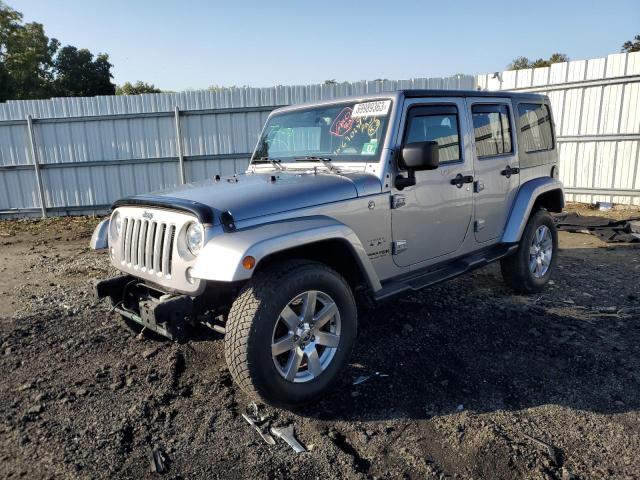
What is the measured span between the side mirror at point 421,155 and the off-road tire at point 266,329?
102 centimetres

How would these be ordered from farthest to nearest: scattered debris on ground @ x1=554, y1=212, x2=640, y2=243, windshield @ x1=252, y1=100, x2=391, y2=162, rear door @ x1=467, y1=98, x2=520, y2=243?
scattered debris on ground @ x1=554, y1=212, x2=640, y2=243, rear door @ x1=467, y1=98, x2=520, y2=243, windshield @ x1=252, y1=100, x2=391, y2=162

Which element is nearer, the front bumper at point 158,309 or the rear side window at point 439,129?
the front bumper at point 158,309

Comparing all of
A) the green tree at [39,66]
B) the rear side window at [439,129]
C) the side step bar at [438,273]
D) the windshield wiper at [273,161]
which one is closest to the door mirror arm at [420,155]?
the rear side window at [439,129]

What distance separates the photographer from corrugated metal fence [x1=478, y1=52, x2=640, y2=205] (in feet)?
32.6

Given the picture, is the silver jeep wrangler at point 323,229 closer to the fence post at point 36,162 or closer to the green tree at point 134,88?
the fence post at point 36,162

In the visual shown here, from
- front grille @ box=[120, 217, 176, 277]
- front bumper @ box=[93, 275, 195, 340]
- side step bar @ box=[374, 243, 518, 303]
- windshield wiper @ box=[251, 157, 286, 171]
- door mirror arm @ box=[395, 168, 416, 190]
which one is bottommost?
side step bar @ box=[374, 243, 518, 303]

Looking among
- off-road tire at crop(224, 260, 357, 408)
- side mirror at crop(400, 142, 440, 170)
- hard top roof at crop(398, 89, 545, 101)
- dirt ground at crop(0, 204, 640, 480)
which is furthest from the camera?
hard top roof at crop(398, 89, 545, 101)

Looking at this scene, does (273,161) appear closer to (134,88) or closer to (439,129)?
(439,129)

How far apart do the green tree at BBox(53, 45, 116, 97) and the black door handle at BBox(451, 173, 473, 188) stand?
3557 cm

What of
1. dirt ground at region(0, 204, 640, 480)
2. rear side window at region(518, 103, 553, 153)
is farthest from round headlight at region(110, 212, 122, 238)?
rear side window at region(518, 103, 553, 153)

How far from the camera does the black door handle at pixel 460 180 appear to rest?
13.6ft

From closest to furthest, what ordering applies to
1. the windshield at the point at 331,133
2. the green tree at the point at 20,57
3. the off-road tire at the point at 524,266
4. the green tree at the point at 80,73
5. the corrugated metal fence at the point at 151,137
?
the windshield at the point at 331,133
the off-road tire at the point at 524,266
the corrugated metal fence at the point at 151,137
the green tree at the point at 20,57
the green tree at the point at 80,73

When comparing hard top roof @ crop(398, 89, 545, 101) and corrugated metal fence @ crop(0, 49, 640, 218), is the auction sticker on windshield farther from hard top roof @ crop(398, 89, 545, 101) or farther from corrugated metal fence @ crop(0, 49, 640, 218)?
corrugated metal fence @ crop(0, 49, 640, 218)

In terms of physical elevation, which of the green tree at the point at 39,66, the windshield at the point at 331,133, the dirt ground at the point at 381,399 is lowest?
the dirt ground at the point at 381,399
